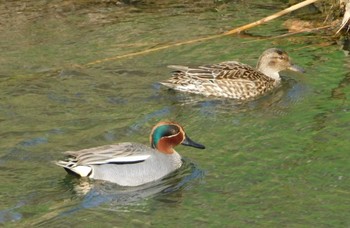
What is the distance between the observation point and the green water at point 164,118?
9.28 meters

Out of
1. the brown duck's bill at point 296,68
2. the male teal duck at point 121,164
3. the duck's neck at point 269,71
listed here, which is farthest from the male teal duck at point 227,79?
the male teal duck at point 121,164

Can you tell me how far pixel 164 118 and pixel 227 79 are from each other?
1355 millimetres

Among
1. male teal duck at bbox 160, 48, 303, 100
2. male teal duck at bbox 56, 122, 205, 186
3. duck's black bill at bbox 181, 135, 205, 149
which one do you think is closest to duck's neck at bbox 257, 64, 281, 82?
male teal duck at bbox 160, 48, 303, 100

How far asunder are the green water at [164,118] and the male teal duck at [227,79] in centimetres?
19

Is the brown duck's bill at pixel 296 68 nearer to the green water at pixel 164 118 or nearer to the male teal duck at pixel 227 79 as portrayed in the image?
the male teal duck at pixel 227 79

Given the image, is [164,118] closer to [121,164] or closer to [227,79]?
[227,79]

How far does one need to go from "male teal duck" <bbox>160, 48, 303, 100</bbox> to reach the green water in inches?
7.3

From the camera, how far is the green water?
365 inches

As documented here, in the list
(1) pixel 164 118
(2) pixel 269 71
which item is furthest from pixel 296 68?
(1) pixel 164 118

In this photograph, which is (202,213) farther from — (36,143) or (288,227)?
(36,143)

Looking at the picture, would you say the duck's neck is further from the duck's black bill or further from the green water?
the duck's black bill

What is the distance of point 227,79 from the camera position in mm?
12953

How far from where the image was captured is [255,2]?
16797 mm

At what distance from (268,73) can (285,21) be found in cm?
228
